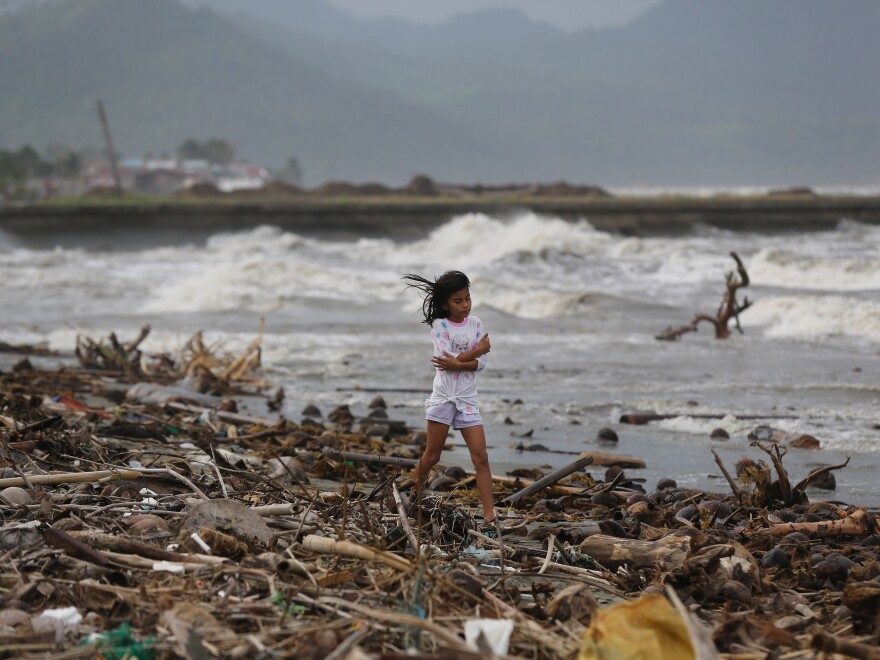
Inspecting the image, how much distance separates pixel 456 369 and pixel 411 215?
114 ft

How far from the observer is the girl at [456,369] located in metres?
5.47

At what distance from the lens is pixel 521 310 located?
19984mm

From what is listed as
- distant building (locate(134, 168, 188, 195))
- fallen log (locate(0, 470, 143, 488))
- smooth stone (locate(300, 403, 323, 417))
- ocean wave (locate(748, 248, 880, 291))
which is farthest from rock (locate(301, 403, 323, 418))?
distant building (locate(134, 168, 188, 195))

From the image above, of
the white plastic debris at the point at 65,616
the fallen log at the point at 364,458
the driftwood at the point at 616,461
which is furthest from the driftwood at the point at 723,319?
the white plastic debris at the point at 65,616

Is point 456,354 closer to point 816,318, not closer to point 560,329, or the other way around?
point 560,329

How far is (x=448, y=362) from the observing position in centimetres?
548

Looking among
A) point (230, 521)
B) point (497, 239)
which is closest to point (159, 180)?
point (497, 239)

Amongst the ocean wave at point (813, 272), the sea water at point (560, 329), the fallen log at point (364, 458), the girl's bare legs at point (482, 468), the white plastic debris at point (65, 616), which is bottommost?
the ocean wave at point (813, 272)

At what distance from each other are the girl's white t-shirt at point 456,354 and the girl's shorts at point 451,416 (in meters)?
0.02

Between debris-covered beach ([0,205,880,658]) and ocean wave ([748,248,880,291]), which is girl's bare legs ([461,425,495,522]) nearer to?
debris-covered beach ([0,205,880,658])

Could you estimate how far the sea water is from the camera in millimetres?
8859

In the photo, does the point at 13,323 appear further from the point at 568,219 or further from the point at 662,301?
the point at 568,219

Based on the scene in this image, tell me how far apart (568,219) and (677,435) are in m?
30.7

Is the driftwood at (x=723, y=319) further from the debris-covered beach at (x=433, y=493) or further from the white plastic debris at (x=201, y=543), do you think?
the white plastic debris at (x=201, y=543)
